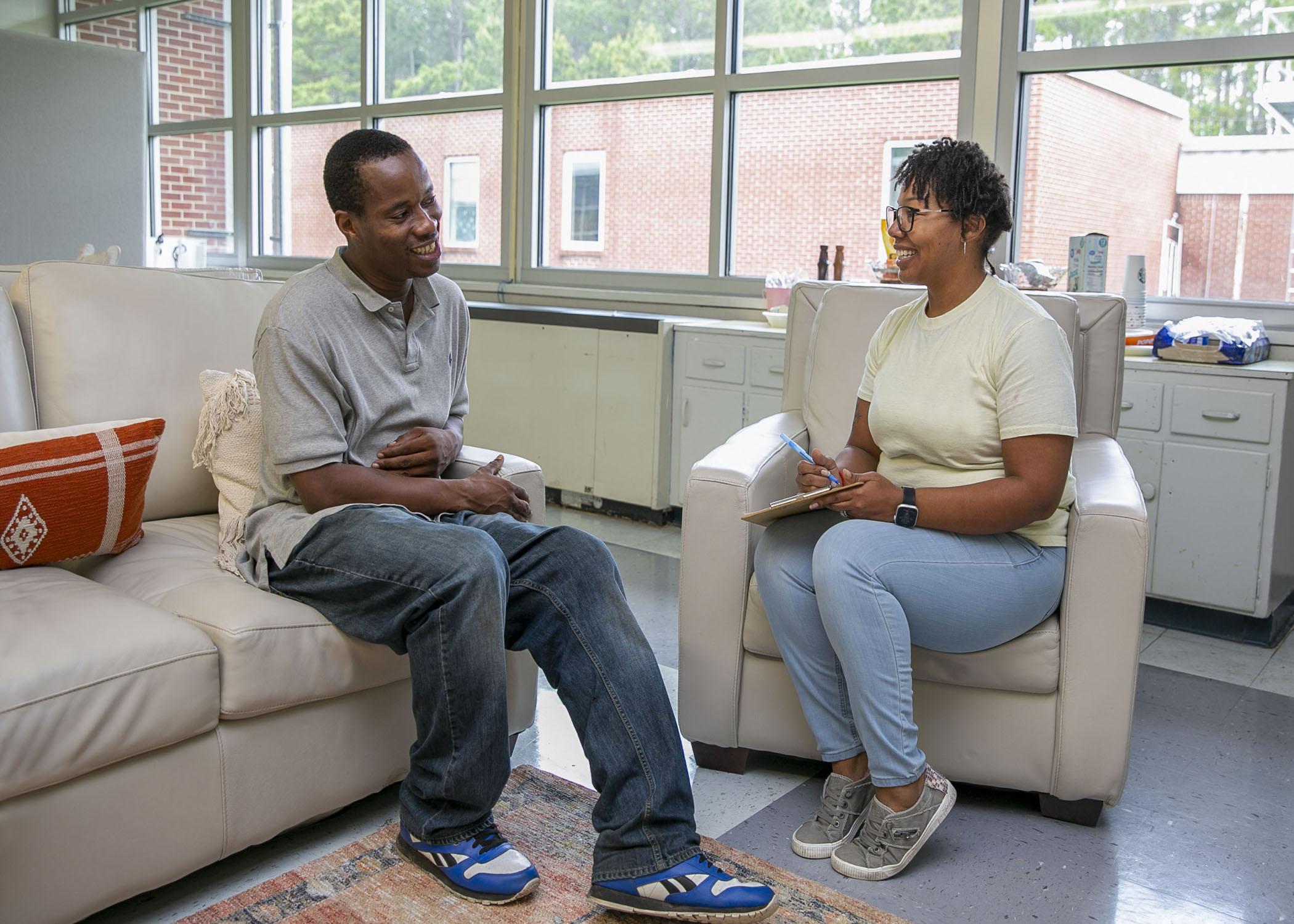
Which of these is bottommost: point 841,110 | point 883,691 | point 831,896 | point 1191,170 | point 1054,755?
point 831,896

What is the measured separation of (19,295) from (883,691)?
5.62 feet

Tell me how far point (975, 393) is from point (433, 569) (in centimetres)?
93

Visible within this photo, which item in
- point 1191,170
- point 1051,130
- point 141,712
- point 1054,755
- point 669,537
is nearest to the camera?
point 141,712

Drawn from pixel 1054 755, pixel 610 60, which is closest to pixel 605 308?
pixel 610 60

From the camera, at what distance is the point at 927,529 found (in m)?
1.88

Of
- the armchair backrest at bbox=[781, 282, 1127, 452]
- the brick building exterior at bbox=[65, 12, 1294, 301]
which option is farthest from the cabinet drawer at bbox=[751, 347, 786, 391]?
the armchair backrest at bbox=[781, 282, 1127, 452]

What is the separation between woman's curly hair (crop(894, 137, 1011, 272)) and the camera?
1.90 m

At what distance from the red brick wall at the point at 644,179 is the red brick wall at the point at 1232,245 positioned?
1.81m

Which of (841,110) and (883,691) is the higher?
(841,110)

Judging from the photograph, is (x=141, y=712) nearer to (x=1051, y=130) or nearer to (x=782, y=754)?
(x=782, y=754)

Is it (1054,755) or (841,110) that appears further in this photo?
(841,110)

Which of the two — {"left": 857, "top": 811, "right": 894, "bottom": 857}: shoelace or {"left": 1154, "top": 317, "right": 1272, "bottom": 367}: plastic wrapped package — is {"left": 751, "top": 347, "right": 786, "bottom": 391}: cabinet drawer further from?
{"left": 857, "top": 811, "right": 894, "bottom": 857}: shoelace

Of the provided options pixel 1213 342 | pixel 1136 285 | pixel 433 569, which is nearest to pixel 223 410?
pixel 433 569

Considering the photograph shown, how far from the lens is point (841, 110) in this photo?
4.25m
